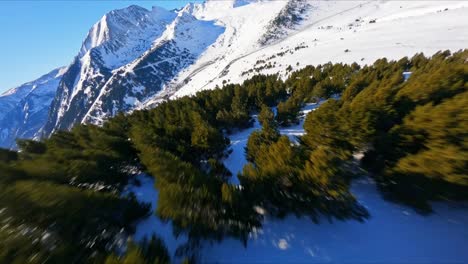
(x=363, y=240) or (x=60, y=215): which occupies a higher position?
(x=60, y=215)

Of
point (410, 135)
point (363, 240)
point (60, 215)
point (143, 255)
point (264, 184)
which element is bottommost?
point (363, 240)

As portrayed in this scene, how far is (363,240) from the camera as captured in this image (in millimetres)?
12047

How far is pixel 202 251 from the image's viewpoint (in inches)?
471

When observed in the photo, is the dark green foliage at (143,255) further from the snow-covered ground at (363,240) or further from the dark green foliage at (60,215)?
the snow-covered ground at (363,240)

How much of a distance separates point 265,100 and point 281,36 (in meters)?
156

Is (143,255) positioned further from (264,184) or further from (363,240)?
(363,240)

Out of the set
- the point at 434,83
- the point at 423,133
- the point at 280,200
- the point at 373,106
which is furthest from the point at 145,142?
the point at 434,83

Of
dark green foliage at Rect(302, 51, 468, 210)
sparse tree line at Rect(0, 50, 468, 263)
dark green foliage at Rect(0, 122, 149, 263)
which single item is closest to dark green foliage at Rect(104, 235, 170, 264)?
sparse tree line at Rect(0, 50, 468, 263)

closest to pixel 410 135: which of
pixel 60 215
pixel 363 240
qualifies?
pixel 363 240

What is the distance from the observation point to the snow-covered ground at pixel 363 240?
36.1ft

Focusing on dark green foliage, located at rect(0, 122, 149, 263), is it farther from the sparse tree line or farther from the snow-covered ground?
the snow-covered ground

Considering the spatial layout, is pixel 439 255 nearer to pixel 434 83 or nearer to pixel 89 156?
pixel 434 83

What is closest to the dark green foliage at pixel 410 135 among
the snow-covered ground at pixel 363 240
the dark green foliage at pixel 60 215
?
the snow-covered ground at pixel 363 240

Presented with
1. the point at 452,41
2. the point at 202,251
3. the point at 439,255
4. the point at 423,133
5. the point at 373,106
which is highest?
the point at 373,106
